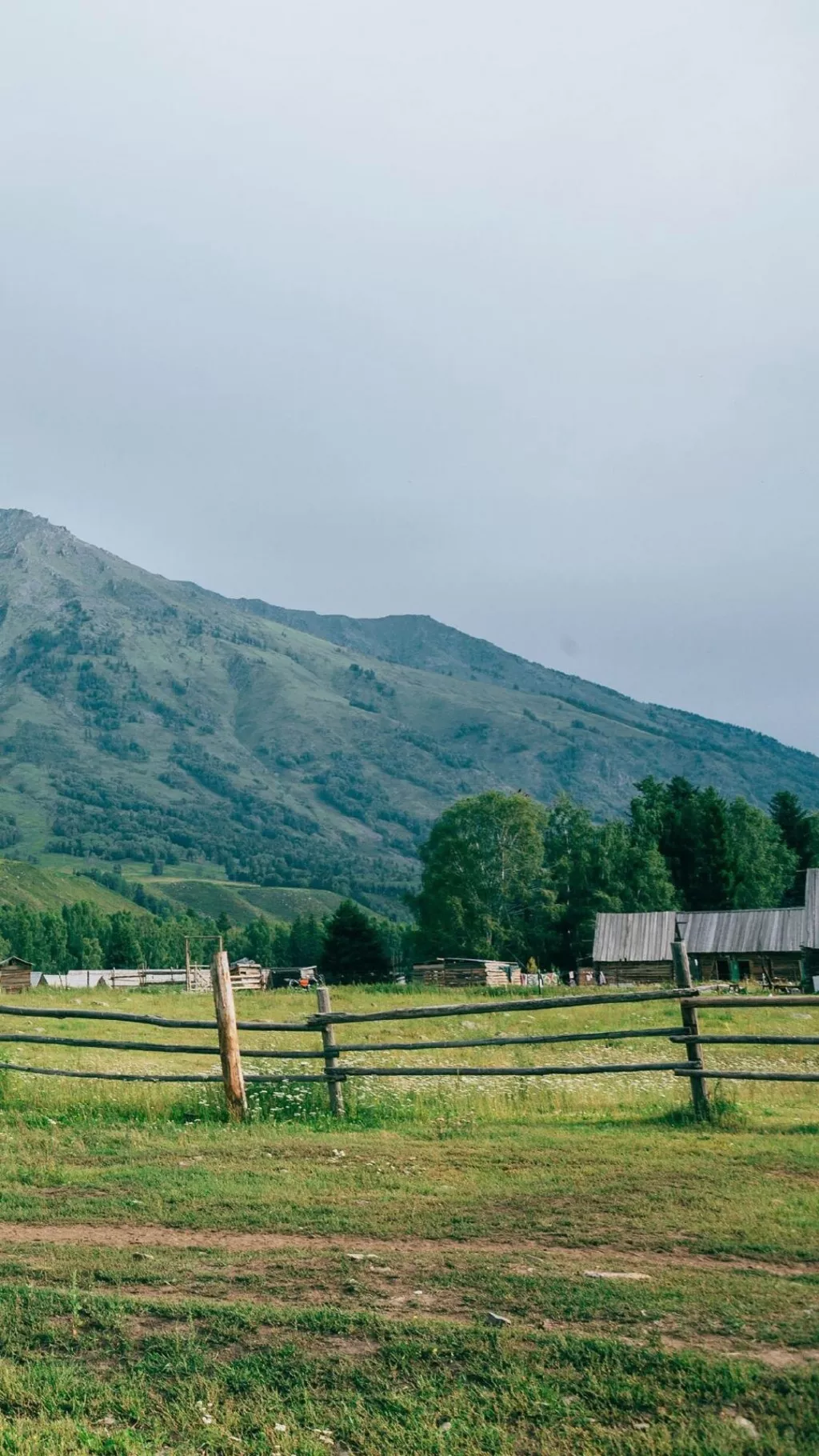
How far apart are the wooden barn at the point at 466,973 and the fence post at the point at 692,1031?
56.6 m

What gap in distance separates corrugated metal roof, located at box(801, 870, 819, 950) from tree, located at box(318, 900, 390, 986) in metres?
27.0

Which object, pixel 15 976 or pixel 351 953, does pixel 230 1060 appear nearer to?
pixel 351 953

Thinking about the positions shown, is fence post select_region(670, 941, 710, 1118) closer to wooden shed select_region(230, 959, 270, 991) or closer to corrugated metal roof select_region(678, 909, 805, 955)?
corrugated metal roof select_region(678, 909, 805, 955)

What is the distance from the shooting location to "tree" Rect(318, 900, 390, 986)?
72750 millimetres

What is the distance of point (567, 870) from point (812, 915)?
91.8ft

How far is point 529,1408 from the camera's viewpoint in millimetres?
5680

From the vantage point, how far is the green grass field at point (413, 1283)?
565cm

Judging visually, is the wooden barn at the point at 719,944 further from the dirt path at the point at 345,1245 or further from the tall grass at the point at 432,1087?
the dirt path at the point at 345,1245

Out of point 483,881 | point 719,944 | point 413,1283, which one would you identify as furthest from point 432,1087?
point 483,881

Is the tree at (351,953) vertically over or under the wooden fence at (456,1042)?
under

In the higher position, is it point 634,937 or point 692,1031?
point 692,1031

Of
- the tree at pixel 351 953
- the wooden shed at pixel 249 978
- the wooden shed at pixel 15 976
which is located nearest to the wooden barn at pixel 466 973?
the tree at pixel 351 953

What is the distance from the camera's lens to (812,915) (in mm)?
60844

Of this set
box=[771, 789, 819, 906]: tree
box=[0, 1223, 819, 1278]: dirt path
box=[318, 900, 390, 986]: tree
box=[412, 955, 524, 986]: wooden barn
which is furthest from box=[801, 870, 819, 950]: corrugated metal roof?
box=[0, 1223, 819, 1278]: dirt path
